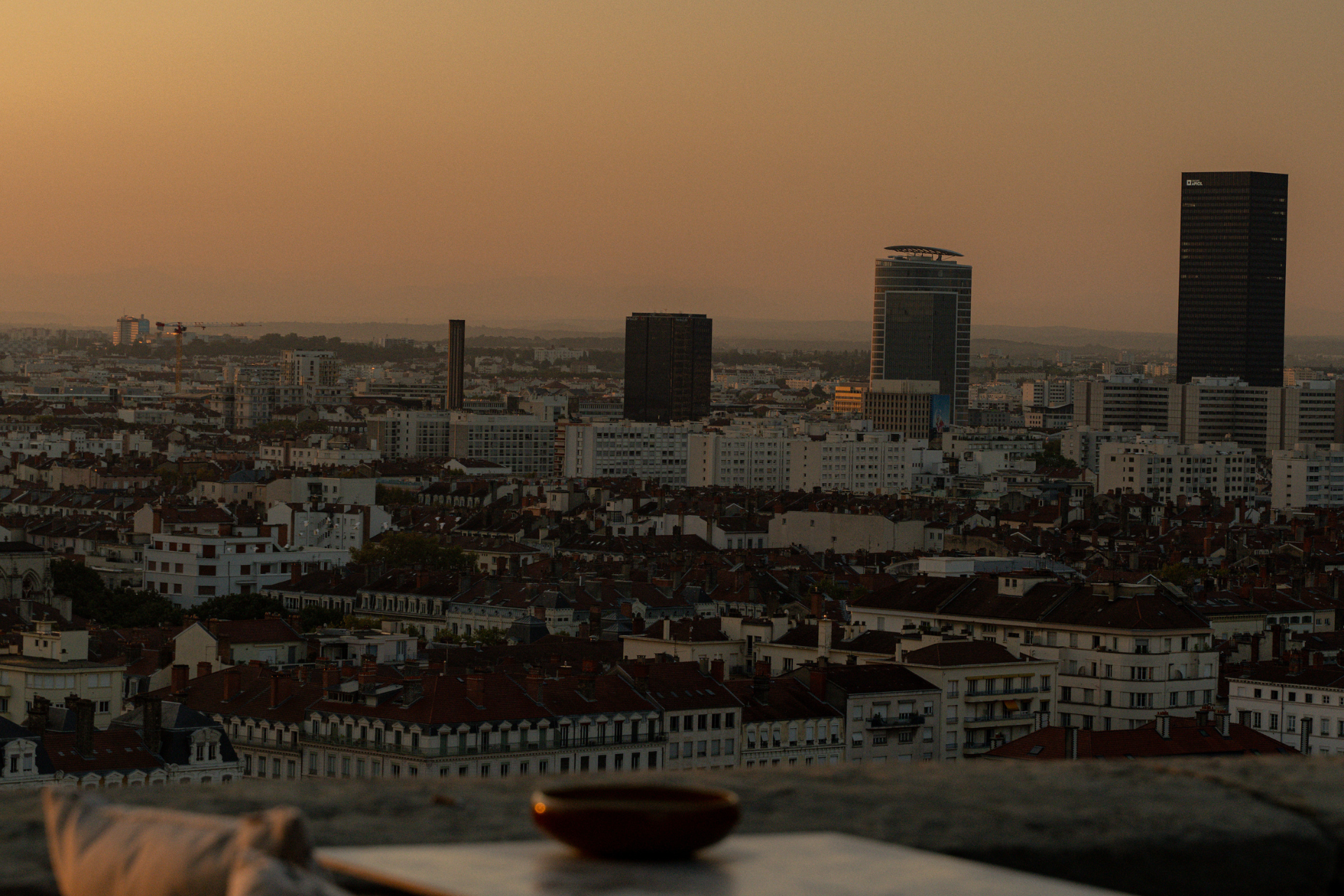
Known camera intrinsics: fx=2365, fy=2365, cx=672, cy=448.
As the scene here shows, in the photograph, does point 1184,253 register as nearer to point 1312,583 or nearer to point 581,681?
point 1312,583

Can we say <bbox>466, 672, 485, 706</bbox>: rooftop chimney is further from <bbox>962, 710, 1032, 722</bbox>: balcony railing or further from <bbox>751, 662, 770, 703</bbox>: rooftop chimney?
<bbox>962, 710, 1032, 722</bbox>: balcony railing

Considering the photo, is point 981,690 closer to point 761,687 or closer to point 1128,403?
point 761,687

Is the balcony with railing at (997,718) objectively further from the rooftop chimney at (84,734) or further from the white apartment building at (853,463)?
the white apartment building at (853,463)

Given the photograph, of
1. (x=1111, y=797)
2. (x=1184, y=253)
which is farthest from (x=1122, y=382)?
(x=1111, y=797)

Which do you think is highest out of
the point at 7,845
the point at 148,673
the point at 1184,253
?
the point at 1184,253

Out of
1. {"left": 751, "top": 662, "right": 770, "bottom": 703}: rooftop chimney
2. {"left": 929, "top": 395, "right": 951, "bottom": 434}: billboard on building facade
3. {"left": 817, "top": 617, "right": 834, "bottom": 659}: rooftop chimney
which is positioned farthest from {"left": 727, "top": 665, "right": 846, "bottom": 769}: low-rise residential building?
{"left": 929, "top": 395, "right": 951, "bottom": 434}: billboard on building facade

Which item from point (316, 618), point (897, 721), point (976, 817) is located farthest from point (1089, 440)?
point (976, 817)
